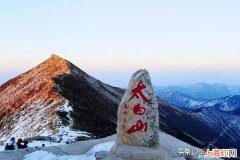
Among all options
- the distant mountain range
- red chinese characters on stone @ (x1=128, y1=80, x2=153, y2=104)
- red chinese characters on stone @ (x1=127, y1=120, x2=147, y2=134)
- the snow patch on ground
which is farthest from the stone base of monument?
the distant mountain range

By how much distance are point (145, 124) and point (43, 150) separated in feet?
25.9

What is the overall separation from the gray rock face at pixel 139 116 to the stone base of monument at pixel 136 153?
0.21 metres

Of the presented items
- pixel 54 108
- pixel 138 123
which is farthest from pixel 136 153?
pixel 54 108

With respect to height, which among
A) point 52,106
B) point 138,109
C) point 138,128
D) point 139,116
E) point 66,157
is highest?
point 52,106

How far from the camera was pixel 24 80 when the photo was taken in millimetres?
109375

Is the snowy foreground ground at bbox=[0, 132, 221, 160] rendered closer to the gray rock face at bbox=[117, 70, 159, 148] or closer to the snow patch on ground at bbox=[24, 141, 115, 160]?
the snow patch on ground at bbox=[24, 141, 115, 160]

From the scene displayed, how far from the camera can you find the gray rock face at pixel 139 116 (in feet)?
74.9

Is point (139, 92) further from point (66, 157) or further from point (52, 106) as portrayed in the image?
point (52, 106)

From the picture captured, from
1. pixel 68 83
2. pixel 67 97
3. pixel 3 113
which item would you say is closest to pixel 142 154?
pixel 67 97

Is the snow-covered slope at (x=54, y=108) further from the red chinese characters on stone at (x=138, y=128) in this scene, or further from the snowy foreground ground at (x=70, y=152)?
the red chinese characters on stone at (x=138, y=128)

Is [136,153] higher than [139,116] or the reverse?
the reverse

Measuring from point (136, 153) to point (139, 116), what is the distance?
1863mm

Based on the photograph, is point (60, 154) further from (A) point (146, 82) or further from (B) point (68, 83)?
(B) point (68, 83)

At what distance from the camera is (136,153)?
22703 millimetres
